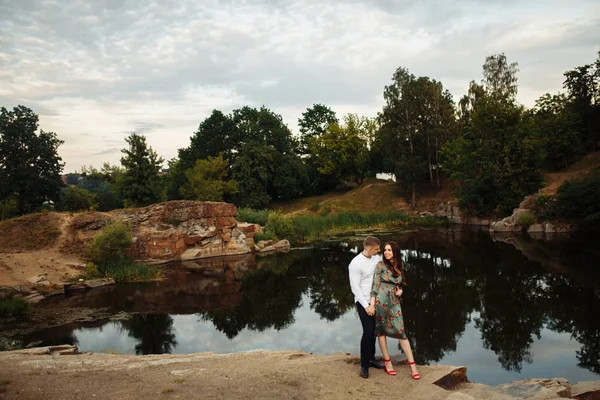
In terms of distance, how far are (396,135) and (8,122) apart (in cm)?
3927

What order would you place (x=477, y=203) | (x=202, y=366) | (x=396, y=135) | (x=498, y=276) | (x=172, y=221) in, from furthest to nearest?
(x=396, y=135)
(x=477, y=203)
(x=172, y=221)
(x=498, y=276)
(x=202, y=366)

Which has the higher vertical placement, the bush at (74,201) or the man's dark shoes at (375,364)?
the bush at (74,201)

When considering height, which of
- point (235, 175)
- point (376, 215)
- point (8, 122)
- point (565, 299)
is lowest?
point (565, 299)

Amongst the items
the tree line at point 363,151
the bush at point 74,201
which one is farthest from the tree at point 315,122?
the bush at point 74,201

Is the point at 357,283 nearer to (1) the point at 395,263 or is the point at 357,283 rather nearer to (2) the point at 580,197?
(1) the point at 395,263

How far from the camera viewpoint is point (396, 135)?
51031 mm

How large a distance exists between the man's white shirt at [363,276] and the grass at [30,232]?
2173 centimetres

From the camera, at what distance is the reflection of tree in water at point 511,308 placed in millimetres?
10328

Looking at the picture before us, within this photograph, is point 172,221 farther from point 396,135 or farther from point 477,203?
point 396,135

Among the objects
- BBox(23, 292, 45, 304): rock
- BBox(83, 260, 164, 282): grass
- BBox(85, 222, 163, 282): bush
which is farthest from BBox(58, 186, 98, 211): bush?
BBox(23, 292, 45, 304): rock

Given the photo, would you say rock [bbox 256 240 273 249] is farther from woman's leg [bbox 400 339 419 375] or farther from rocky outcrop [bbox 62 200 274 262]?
woman's leg [bbox 400 339 419 375]

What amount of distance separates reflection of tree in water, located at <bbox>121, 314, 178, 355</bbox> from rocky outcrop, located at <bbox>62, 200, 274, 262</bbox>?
12178 mm

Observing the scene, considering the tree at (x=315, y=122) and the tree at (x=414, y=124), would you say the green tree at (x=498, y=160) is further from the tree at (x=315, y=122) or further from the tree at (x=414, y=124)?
the tree at (x=315, y=122)

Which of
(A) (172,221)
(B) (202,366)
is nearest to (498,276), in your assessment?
(B) (202,366)
